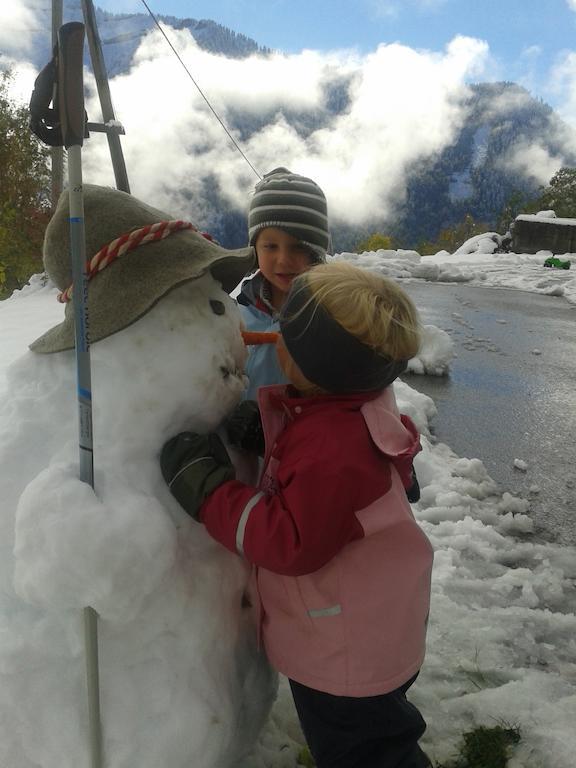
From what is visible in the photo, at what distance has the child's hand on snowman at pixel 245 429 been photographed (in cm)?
154

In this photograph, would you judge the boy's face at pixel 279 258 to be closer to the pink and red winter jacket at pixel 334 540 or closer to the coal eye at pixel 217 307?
the coal eye at pixel 217 307

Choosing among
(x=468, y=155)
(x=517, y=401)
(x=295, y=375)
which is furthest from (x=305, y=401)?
(x=468, y=155)

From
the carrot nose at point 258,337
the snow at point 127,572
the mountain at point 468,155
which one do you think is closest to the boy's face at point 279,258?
the carrot nose at point 258,337

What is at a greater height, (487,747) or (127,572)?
(127,572)

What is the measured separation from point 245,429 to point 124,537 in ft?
1.52

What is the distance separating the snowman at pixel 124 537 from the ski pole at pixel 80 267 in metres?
0.04

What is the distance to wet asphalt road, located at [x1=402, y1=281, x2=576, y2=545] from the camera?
3.79 m

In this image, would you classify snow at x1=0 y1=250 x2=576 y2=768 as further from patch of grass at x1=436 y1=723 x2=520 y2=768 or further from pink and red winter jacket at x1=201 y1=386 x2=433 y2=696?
patch of grass at x1=436 y1=723 x2=520 y2=768

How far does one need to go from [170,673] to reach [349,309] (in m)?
0.89

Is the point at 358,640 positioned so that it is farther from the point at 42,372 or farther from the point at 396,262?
the point at 396,262

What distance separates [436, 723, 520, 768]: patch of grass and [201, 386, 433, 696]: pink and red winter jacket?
0.59 metres

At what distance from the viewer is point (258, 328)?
2.31 metres

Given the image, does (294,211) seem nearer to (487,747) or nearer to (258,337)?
(258,337)

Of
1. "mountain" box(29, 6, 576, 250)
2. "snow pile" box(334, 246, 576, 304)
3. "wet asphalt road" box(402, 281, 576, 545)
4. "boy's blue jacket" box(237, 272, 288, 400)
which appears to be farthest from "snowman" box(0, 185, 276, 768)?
"mountain" box(29, 6, 576, 250)
